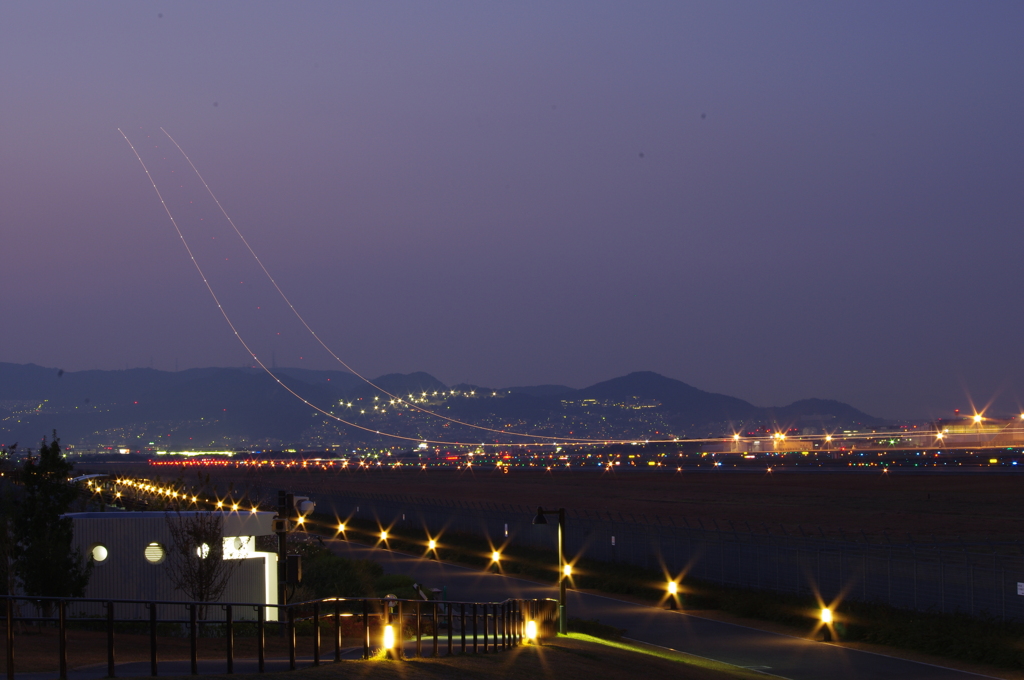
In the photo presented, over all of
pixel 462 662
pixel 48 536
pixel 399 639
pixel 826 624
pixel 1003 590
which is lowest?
pixel 826 624

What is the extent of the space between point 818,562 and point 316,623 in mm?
22119

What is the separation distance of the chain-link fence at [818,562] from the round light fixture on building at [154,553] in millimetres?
18610

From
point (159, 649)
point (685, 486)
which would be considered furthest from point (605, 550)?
point (685, 486)

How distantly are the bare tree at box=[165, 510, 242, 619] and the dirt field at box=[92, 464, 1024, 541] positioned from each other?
69.1 feet

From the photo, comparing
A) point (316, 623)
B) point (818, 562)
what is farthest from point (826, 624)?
point (316, 623)

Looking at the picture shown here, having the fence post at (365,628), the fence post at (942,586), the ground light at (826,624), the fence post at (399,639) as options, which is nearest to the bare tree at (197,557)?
the fence post at (399,639)

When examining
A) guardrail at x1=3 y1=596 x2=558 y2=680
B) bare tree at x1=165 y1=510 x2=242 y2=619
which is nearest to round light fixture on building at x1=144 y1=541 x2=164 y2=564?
bare tree at x1=165 y1=510 x2=242 y2=619

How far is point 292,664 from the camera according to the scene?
47.6 ft

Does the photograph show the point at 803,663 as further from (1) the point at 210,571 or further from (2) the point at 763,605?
(1) the point at 210,571

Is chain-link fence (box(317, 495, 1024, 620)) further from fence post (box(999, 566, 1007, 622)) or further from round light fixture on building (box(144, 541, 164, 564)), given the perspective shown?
round light fixture on building (box(144, 541, 164, 564))

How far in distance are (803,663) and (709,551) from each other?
12.7 m

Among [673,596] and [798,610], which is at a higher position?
[798,610]

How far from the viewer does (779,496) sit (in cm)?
7631

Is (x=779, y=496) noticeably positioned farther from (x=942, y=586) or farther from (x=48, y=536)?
(x=48, y=536)
